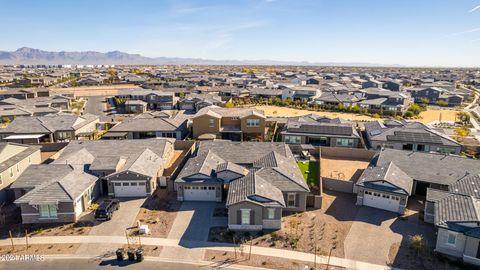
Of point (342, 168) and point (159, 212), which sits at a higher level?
point (342, 168)

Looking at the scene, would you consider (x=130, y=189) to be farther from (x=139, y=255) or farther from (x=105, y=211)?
(x=139, y=255)

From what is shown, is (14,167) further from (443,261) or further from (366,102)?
(366,102)

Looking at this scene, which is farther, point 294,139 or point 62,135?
point 62,135

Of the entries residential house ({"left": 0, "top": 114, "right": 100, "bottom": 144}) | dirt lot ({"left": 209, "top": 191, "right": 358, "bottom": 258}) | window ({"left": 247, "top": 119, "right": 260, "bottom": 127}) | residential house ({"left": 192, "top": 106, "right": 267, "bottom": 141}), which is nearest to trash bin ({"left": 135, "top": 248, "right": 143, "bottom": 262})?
dirt lot ({"left": 209, "top": 191, "right": 358, "bottom": 258})

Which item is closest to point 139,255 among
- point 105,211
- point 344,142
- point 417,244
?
point 105,211

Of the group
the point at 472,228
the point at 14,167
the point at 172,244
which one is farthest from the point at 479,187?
the point at 14,167

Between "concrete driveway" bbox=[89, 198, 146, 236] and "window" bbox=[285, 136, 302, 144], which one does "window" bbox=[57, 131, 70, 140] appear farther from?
"window" bbox=[285, 136, 302, 144]
